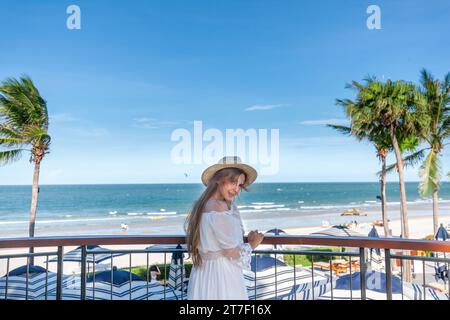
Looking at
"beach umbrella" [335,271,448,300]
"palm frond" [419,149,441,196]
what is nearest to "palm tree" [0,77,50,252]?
"beach umbrella" [335,271,448,300]

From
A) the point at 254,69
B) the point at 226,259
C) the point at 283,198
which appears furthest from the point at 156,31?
the point at 283,198

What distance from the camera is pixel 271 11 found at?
5.58 meters

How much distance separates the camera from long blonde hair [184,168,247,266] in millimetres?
1449

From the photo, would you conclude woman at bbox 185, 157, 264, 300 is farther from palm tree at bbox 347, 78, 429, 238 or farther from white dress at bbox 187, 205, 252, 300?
palm tree at bbox 347, 78, 429, 238

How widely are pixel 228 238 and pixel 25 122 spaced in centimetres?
1058

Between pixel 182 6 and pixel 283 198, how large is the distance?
33.5m

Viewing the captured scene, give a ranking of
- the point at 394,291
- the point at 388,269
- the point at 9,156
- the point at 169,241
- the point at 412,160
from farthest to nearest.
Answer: the point at 412,160
the point at 9,156
the point at 394,291
the point at 388,269
the point at 169,241

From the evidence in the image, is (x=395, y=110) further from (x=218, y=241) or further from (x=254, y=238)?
(x=218, y=241)

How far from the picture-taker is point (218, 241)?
4.62 ft

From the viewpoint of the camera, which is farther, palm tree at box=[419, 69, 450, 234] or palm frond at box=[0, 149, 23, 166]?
palm tree at box=[419, 69, 450, 234]

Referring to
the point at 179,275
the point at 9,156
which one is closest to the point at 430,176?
the point at 179,275

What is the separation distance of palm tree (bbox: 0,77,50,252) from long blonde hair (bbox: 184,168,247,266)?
386 inches

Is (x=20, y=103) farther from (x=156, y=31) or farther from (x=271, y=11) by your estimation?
(x=271, y=11)

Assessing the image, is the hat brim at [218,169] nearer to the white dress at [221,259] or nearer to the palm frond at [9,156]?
the white dress at [221,259]
